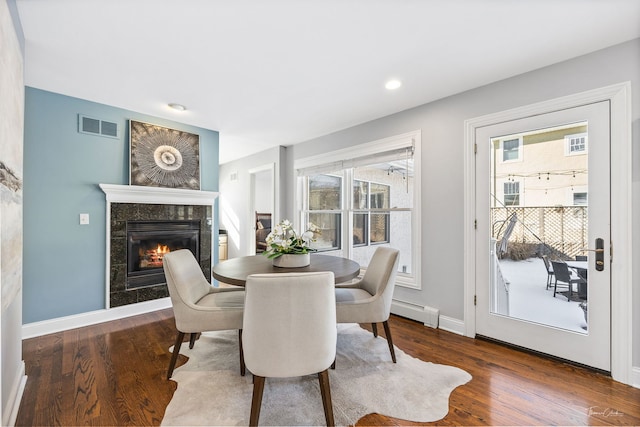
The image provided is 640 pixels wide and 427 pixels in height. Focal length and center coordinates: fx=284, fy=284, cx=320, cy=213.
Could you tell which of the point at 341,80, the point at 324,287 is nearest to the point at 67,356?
the point at 324,287

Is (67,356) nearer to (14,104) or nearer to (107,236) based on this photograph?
(107,236)

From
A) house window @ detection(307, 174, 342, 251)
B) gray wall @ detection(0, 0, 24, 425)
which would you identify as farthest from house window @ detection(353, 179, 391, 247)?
gray wall @ detection(0, 0, 24, 425)

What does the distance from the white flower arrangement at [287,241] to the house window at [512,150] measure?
1.86 metres

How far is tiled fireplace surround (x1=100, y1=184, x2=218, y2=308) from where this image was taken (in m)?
3.21

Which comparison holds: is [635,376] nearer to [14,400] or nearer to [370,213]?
[370,213]

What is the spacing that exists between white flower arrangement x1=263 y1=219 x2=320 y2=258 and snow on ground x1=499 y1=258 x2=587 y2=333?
1788mm

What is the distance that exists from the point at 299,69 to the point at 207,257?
2.81 m

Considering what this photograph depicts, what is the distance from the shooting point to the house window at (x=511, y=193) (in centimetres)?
252

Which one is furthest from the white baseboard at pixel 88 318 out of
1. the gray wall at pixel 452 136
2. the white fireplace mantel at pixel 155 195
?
the gray wall at pixel 452 136

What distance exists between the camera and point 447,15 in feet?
5.75

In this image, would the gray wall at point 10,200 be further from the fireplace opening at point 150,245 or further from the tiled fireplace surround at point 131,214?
the fireplace opening at point 150,245

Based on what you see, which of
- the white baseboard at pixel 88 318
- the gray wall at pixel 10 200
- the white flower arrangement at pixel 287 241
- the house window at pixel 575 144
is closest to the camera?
the gray wall at pixel 10 200

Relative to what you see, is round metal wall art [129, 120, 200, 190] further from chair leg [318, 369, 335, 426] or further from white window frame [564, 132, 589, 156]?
white window frame [564, 132, 589, 156]

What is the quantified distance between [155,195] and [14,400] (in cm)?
225
